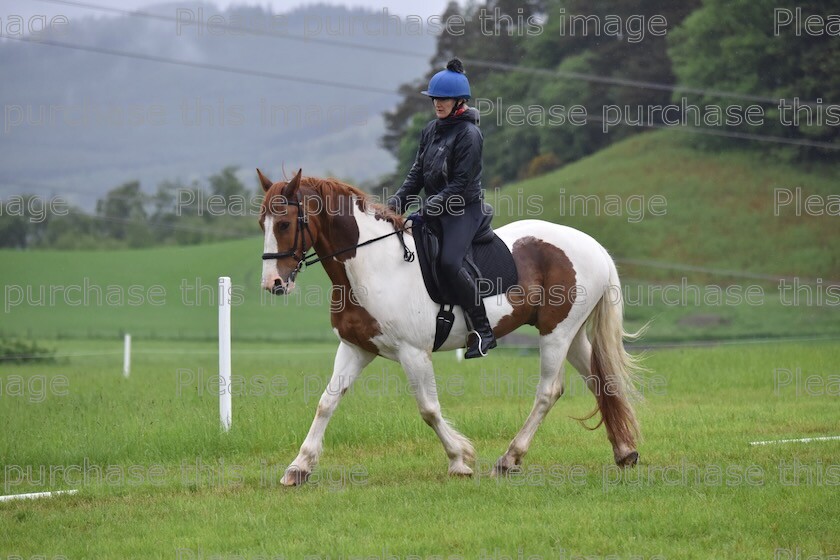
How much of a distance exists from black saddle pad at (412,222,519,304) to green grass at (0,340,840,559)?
1544mm

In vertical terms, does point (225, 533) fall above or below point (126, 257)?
above

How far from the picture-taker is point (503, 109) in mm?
65438

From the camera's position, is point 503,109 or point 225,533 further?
point 503,109

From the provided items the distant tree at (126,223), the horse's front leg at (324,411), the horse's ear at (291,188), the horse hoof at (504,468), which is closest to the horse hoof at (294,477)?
the horse's front leg at (324,411)

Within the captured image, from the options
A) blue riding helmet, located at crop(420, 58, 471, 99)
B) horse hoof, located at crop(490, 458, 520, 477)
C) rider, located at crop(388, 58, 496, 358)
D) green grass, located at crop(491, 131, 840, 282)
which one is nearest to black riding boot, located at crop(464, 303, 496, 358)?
rider, located at crop(388, 58, 496, 358)

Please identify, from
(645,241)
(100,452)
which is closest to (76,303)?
(645,241)

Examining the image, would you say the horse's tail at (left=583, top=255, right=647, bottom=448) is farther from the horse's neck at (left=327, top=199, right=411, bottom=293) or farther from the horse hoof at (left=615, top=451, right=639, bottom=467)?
the horse's neck at (left=327, top=199, right=411, bottom=293)

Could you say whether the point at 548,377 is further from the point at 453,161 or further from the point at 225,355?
the point at 225,355

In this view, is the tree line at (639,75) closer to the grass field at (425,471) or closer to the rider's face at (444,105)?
the grass field at (425,471)

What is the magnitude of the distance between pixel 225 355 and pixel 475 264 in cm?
291

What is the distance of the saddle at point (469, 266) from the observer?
8211 mm

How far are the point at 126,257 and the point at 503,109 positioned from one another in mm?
31362

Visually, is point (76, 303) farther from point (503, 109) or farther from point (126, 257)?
point (503, 109)

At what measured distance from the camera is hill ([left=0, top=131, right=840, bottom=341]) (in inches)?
1601
